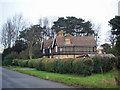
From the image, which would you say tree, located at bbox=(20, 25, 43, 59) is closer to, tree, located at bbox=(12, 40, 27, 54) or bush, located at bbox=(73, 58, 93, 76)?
tree, located at bbox=(12, 40, 27, 54)

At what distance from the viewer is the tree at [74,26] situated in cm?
5972

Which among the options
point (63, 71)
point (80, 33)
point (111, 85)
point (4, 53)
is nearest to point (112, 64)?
point (63, 71)

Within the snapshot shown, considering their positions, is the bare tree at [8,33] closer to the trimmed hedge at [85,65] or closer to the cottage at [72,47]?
the cottage at [72,47]

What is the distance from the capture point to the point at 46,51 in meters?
60.7

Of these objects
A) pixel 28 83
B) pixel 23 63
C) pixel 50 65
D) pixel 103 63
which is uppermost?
pixel 103 63

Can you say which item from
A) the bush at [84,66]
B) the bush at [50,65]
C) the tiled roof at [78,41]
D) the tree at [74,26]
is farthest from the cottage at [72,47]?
the bush at [84,66]

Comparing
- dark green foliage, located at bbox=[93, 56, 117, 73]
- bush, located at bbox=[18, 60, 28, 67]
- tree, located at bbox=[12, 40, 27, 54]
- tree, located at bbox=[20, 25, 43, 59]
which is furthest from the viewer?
tree, located at bbox=[12, 40, 27, 54]

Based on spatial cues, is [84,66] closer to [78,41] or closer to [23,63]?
[23,63]

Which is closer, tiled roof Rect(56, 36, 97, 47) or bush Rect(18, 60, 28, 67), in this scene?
bush Rect(18, 60, 28, 67)

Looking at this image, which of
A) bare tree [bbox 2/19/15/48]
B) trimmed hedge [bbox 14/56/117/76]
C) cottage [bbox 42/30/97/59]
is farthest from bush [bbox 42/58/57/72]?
bare tree [bbox 2/19/15/48]

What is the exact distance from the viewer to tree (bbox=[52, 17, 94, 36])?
59719mm

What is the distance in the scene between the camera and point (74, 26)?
2393 inches

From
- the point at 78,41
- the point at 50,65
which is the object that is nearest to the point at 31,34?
the point at 78,41

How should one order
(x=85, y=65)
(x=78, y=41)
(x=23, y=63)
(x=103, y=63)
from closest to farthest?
(x=85, y=65), (x=103, y=63), (x=23, y=63), (x=78, y=41)
